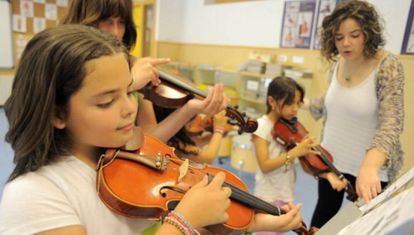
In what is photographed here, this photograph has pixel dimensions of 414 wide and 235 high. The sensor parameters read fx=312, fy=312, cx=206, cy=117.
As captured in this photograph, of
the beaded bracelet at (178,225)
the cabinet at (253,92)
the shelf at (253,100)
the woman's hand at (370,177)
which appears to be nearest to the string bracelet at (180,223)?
the beaded bracelet at (178,225)

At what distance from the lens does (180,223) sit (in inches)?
25.6

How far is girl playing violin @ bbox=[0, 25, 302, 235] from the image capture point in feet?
2.02

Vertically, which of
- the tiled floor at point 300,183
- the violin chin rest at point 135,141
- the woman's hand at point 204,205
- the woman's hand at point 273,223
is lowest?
the tiled floor at point 300,183

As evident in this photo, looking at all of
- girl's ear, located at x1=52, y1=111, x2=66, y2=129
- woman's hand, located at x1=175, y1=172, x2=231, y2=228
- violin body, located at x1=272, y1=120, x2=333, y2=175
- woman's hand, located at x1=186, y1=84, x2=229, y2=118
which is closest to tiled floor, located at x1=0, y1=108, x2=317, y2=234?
violin body, located at x1=272, y1=120, x2=333, y2=175

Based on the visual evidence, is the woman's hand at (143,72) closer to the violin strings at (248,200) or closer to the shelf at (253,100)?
the violin strings at (248,200)

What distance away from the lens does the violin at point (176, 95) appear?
4.35ft

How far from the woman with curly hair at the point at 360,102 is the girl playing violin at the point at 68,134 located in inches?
33.5

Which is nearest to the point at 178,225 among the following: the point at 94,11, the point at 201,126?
the point at 94,11

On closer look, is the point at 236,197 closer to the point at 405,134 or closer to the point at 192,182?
the point at 192,182

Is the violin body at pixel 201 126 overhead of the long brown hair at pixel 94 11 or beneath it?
beneath

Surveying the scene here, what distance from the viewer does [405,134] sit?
2883mm

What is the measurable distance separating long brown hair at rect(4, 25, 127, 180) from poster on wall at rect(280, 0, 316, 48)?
3.42 metres

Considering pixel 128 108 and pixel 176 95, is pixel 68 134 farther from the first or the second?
pixel 176 95

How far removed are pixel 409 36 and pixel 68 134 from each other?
10.3 feet
